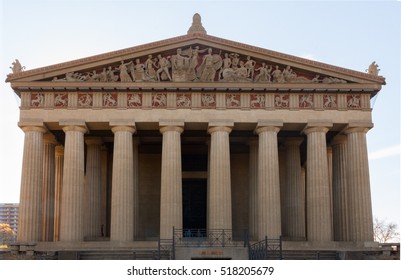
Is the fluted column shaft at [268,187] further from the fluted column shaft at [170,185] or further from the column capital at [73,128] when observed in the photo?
the column capital at [73,128]

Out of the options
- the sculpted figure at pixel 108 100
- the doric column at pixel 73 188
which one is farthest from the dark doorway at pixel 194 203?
the sculpted figure at pixel 108 100

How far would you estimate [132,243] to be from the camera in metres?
36.3

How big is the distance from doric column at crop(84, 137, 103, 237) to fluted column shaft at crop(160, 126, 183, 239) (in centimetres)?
635

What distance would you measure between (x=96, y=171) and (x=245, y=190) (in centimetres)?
1144

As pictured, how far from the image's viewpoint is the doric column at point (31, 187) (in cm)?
3634

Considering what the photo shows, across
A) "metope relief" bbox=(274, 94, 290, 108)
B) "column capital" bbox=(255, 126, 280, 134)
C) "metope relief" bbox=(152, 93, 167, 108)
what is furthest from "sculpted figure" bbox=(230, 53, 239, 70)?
"metope relief" bbox=(152, 93, 167, 108)

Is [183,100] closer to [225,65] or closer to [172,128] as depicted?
[172,128]

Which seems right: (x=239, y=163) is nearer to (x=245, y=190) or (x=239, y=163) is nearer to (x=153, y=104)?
(x=245, y=190)

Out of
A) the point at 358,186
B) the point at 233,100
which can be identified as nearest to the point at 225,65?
the point at 233,100

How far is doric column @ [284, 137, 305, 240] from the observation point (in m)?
40.7

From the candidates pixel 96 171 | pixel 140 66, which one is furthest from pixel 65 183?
pixel 140 66

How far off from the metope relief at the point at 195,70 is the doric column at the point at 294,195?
20.0 feet

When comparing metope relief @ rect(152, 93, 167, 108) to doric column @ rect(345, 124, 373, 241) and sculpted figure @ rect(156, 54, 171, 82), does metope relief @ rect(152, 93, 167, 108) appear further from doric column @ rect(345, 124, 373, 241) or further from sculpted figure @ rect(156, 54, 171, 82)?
doric column @ rect(345, 124, 373, 241)

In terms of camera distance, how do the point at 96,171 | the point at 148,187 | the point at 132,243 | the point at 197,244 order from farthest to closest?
the point at 148,187, the point at 96,171, the point at 132,243, the point at 197,244
